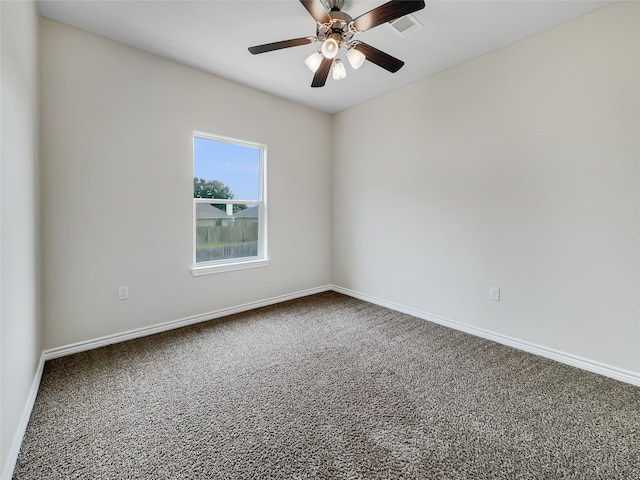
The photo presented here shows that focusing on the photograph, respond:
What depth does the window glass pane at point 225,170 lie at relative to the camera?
3.11 m

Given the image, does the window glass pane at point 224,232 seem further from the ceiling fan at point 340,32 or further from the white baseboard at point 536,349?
the white baseboard at point 536,349

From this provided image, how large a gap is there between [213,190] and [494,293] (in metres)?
3.06

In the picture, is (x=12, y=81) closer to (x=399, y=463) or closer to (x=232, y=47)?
(x=232, y=47)

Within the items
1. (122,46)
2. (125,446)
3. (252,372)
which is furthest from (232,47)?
(125,446)

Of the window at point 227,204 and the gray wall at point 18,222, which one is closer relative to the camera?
the gray wall at point 18,222

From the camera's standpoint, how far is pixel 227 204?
335 cm

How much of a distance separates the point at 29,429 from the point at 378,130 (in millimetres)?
3902

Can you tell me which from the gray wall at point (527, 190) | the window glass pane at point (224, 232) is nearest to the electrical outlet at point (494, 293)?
the gray wall at point (527, 190)

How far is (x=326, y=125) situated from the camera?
4.18 m

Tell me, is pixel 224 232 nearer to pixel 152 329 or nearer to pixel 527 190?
pixel 152 329

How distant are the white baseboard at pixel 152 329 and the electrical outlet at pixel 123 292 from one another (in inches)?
12.8

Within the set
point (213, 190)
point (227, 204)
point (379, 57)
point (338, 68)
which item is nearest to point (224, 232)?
point (227, 204)

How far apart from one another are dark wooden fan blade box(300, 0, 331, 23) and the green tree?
6.56ft

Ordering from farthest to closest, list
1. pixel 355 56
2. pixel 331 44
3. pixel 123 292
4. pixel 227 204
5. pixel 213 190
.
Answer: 1. pixel 227 204
2. pixel 213 190
3. pixel 123 292
4. pixel 355 56
5. pixel 331 44
